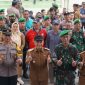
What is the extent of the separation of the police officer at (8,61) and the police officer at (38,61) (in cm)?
33

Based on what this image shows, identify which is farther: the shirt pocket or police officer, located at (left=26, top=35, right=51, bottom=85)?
police officer, located at (left=26, top=35, right=51, bottom=85)

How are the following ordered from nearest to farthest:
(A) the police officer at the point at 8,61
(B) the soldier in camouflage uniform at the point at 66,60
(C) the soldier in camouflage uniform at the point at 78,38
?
(A) the police officer at the point at 8,61
(B) the soldier in camouflage uniform at the point at 66,60
(C) the soldier in camouflage uniform at the point at 78,38

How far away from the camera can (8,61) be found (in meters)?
7.76

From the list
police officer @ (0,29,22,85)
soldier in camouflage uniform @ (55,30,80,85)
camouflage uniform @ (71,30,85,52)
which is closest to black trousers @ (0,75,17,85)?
police officer @ (0,29,22,85)

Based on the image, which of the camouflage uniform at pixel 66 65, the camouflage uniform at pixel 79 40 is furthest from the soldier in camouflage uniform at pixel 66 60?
the camouflage uniform at pixel 79 40

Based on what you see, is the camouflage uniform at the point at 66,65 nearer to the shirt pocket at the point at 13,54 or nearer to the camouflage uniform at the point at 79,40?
the shirt pocket at the point at 13,54

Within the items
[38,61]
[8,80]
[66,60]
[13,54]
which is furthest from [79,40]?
[8,80]

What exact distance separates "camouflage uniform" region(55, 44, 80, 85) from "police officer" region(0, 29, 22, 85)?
35.2 inches

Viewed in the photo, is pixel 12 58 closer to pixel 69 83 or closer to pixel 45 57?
pixel 45 57

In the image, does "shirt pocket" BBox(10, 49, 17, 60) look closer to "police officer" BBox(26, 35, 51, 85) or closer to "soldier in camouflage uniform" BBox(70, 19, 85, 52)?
"police officer" BBox(26, 35, 51, 85)

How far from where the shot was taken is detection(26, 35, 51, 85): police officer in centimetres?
789

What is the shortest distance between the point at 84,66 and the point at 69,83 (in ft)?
1.60

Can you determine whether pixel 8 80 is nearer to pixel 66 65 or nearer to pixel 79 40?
pixel 66 65

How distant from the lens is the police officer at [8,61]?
304 inches
